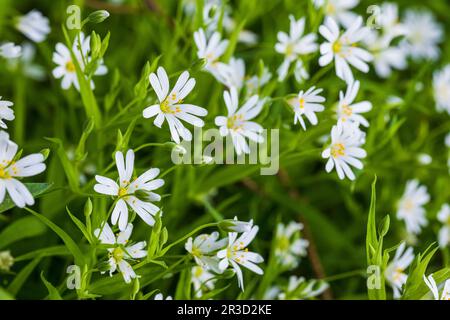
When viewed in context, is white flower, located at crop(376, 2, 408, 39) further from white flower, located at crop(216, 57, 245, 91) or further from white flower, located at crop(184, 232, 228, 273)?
white flower, located at crop(184, 232, 228, 273)

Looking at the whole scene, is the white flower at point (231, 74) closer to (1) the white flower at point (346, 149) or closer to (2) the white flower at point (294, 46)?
(2) the white flower at point (294, 46)

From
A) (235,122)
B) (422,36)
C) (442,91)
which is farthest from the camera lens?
(422,36)

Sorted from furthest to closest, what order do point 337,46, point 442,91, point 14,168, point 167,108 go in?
point 442,91, point 337,46, point 167,108, point 14,168

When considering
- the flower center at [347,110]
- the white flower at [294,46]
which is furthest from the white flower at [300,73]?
the flower center at [347,110]

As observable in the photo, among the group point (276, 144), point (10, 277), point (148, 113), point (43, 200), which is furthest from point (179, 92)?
point (10, 277)

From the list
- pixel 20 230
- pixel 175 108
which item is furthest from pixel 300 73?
pixel 20 230

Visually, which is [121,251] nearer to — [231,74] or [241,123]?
[241,123]
